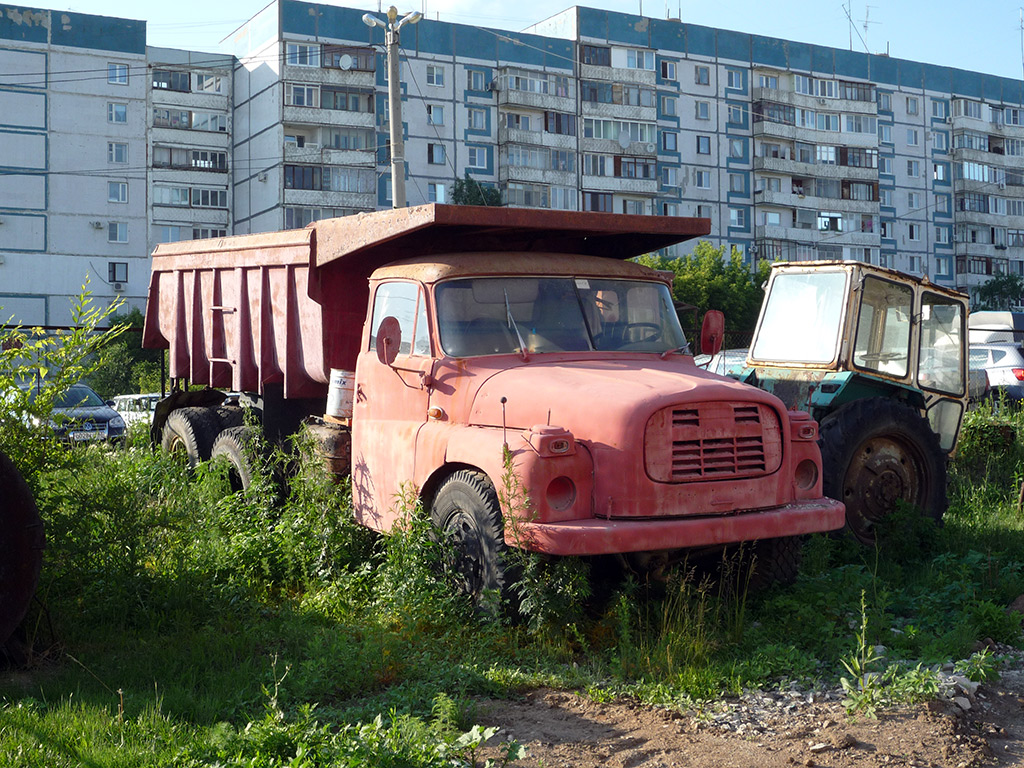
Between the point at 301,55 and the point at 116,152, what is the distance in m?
10.8

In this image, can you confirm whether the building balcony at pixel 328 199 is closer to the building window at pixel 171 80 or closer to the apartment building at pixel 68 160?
the apartment building at pixel 68 160

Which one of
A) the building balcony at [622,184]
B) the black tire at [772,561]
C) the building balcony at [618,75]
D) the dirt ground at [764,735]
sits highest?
the building balcony at [618,75]

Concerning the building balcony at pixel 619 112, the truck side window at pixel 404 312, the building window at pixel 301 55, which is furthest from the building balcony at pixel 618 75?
the truck side window at pixel 404 312

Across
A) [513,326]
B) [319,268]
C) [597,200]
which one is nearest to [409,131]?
[597,200]

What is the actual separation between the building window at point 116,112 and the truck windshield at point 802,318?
51833mm

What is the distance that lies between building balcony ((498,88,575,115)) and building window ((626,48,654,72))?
4447 millimetres

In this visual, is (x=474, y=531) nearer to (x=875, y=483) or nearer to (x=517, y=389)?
(x=517, y=389)

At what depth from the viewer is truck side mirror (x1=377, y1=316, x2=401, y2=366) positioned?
23.3 feet

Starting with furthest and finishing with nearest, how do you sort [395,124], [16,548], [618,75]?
[618,75]
[395,124]
[16,548]

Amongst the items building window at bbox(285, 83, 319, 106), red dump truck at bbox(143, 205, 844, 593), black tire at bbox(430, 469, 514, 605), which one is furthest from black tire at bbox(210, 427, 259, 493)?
building window at bbox(285, 83, 319, 106)

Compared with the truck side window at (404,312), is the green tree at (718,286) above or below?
above

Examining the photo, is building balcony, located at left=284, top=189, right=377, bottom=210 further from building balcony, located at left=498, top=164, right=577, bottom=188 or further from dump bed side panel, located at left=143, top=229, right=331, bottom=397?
dump bed side panel, located at left=143, top=229, right=331, bottom=397

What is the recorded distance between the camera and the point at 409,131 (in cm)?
5722

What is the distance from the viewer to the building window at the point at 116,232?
5534 centimetres
